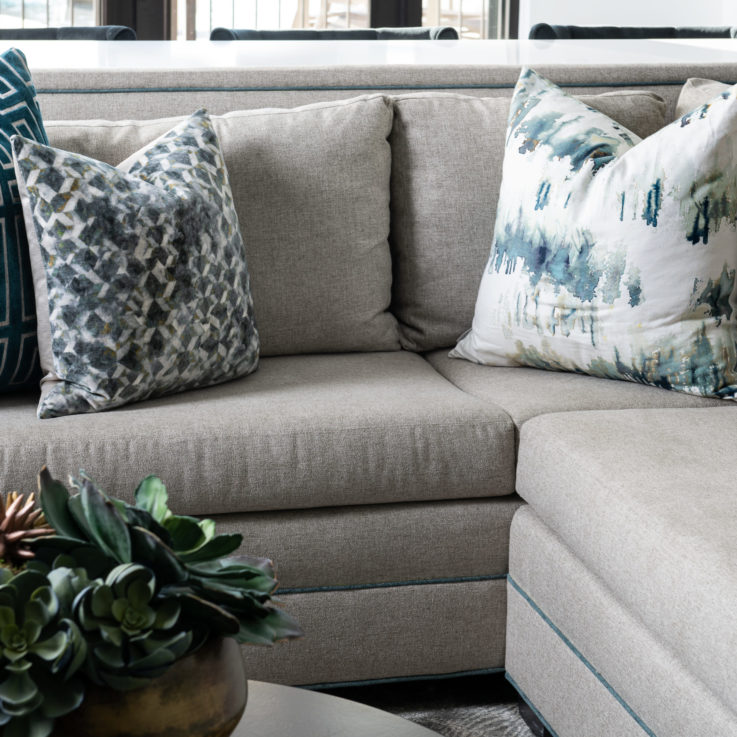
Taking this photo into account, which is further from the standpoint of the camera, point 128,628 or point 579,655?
point 579,655

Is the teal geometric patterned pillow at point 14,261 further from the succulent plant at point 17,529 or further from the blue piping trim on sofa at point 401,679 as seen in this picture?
the succulent plant at point 17,529

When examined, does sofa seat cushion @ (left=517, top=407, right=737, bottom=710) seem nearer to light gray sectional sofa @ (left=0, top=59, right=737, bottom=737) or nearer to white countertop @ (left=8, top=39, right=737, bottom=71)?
light gray sectional sofa @ (left=0, top=59, right=737, bottom=737)

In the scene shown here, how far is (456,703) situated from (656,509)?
1.77 feet

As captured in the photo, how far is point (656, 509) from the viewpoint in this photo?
1116 mm

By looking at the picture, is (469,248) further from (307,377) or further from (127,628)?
(127,628)

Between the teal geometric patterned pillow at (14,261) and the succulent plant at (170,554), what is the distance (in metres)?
0.90

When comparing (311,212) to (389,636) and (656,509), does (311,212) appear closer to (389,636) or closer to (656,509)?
(389,636)

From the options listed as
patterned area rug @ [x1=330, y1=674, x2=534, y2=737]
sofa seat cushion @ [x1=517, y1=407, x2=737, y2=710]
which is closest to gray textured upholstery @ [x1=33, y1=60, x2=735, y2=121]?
sofa seat cushion @ [x1=517, y1=407, x2=737, y2=710]

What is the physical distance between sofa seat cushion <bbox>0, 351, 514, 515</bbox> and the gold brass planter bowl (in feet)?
2.39

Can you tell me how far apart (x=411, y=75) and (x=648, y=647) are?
1.29m

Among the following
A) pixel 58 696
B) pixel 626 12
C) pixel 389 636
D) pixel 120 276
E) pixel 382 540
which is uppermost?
pixel 626 12

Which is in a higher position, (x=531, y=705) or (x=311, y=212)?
(x=311, y=212)

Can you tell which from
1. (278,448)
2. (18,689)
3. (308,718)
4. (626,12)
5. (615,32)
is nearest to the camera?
(18,689)

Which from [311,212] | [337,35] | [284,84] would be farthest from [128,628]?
[337,35]
